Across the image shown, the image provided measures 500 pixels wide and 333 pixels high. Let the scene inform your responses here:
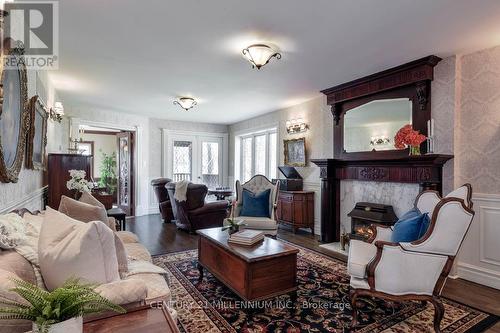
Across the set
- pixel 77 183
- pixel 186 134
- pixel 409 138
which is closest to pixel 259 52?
pixel 409 138

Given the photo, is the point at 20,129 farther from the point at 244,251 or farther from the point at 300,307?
the point at 300,307

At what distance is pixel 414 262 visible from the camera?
2023 millimetres

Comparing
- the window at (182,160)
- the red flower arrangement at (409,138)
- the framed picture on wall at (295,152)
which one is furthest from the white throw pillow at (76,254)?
the window at (182,160)

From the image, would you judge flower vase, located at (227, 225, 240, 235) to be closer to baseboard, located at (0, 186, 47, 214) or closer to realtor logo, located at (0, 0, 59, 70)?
baseboard, located at (0, 186, 47, 214)

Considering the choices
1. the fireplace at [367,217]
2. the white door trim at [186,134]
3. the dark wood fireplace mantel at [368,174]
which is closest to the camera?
the dark wood fireplace mantel at [368,174]

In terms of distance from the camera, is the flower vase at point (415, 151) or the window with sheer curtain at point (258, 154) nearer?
the flower vase at point (415, 151)

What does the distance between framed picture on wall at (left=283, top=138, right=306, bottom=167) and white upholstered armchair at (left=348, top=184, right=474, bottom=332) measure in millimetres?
→ 3344

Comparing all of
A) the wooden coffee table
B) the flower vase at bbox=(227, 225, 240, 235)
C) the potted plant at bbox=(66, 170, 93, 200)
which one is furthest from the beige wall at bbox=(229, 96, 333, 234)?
the potted plant at bbox=(66, 170, 93, 200)

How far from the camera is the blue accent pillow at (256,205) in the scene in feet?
13.4

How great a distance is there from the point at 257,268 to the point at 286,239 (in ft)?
8.13

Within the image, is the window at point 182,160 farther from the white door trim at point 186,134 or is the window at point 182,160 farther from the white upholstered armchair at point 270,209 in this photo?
the white upholstered armchair at point 270,209

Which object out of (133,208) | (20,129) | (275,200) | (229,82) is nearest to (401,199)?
(275,200)

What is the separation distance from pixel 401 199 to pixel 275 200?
1727 millimetres

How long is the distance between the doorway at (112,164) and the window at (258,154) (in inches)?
115
